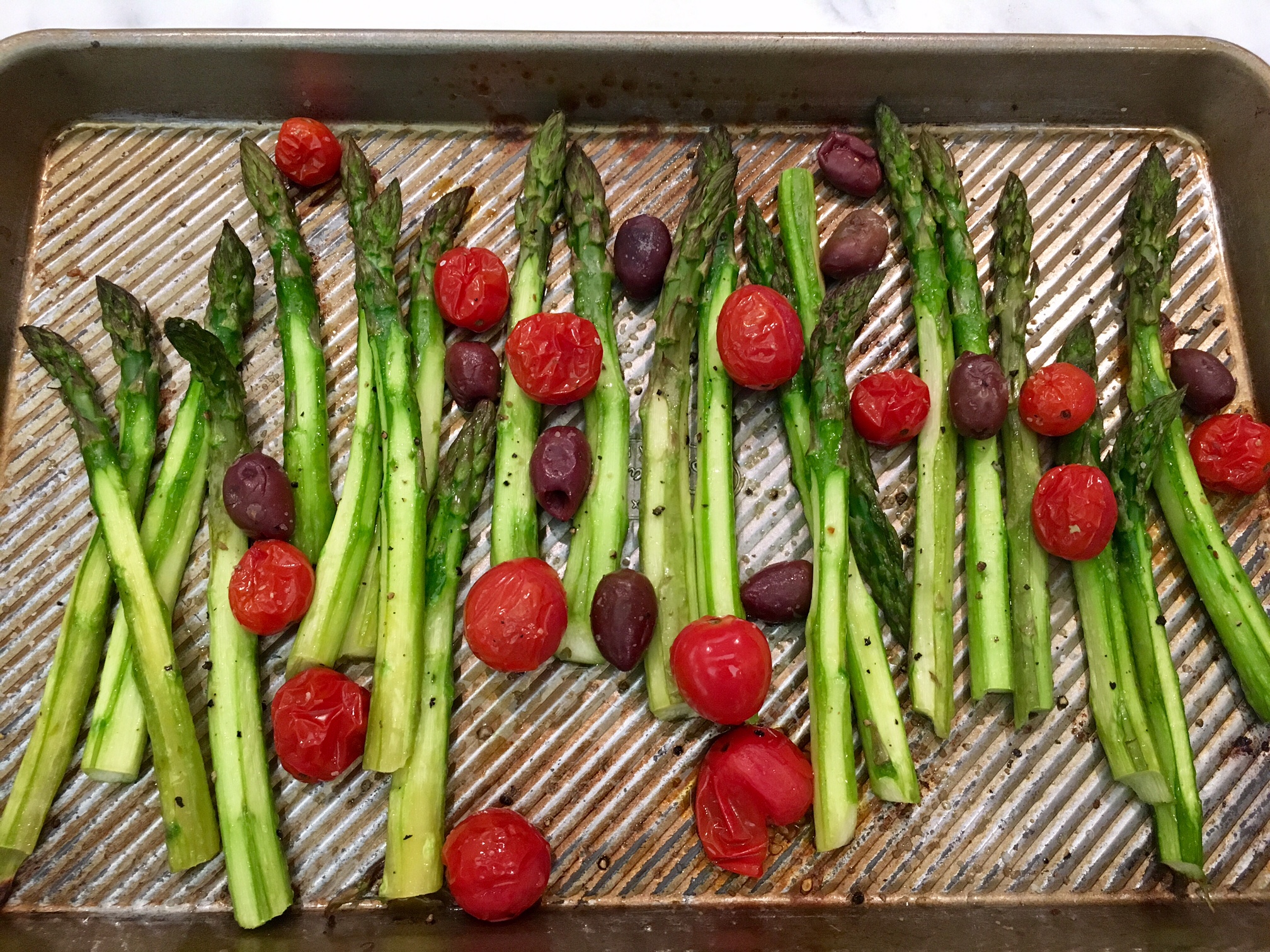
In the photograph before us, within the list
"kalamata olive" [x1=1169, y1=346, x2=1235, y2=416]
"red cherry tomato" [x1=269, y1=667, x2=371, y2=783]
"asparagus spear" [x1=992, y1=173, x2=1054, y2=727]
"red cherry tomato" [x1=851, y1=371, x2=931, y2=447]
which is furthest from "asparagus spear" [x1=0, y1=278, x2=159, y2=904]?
"kalamata olive" [x1=1169, y1=346, x2=1235, y2=416]

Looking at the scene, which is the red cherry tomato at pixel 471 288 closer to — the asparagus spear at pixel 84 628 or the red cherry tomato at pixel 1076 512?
the asparagus spear at pixel 84 628

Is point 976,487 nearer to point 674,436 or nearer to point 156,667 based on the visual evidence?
point 674,436

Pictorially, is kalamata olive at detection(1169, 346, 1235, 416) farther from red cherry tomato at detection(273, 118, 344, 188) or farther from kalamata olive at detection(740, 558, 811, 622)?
red cherry tomato at detection(273, 118, 344, 188)

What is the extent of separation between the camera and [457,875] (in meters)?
2.17

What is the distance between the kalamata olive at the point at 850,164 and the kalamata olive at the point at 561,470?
141 centimetres

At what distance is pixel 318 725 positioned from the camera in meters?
2.22

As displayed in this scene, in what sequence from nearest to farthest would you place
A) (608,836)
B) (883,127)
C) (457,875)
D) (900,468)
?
(457,875)
(608,836)
(900,468)
(883,127)

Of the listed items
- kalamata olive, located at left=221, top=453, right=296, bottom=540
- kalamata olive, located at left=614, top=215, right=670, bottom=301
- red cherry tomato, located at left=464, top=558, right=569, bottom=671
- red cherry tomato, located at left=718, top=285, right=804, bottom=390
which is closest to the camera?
red cherry tomato, located at left=464, top=558, right=569, bottom=671

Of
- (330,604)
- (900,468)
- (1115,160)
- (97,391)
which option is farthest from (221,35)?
(1115,160)

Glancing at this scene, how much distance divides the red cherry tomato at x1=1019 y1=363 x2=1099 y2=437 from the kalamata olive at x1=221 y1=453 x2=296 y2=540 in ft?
7.85

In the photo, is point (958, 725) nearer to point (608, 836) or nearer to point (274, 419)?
point (608, 836)

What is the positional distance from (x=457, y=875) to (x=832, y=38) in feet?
9.79

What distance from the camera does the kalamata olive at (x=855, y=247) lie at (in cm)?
278

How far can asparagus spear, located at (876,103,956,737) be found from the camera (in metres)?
2.42
